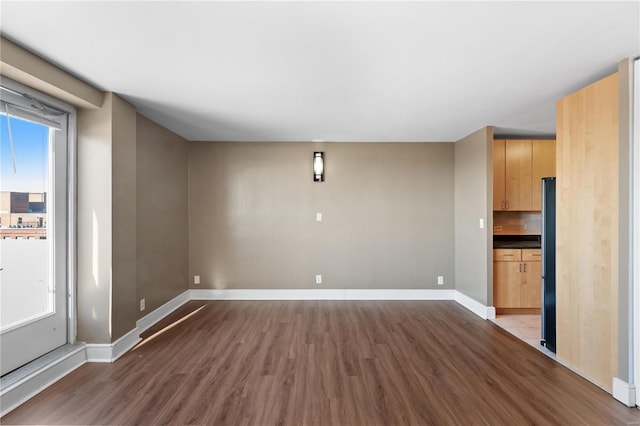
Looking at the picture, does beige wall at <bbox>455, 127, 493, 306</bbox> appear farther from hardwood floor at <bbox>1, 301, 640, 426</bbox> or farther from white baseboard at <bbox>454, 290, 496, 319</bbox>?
hardwood floor at <bbox>1, 301, 640, 426</bbox>

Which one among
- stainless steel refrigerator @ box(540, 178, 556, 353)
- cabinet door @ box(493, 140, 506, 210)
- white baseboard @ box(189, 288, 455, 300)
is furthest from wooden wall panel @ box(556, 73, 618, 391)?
white baseboard @ box(189, 288, 455, 300)

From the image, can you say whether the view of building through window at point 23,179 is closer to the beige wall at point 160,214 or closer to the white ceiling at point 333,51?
the white ceiling at point 333,51

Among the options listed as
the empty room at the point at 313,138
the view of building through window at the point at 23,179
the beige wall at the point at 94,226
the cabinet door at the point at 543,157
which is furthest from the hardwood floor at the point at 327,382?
the cabinet door at the point at 543,157

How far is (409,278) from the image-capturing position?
15.2 feet

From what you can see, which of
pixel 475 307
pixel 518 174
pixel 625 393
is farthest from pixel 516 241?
pixel 625 393

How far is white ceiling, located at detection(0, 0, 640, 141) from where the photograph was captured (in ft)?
5.25

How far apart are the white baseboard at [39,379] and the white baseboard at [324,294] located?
2.02 metres

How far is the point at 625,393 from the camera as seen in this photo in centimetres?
206

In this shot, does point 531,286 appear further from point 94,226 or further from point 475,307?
point 94,226

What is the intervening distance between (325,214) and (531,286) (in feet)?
10.4

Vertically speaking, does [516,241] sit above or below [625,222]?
below

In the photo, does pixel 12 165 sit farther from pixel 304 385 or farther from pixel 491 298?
pixel 491 298

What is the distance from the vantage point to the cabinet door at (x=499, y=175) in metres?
4.17

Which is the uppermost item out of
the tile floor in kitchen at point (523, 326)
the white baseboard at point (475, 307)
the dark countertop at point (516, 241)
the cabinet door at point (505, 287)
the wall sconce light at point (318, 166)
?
the wall sconce light at point (318, 166)
